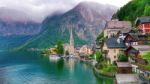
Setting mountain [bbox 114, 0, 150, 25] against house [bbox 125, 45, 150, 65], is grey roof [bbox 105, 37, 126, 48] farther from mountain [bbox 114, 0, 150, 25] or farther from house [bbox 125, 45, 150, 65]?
mountain [bbox 114, 0, 150, 25]

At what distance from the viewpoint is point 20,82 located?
273ft

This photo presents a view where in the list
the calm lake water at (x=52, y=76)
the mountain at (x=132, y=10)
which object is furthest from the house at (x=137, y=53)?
the mountain at (x=132, y=10)

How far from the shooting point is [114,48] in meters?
84.4

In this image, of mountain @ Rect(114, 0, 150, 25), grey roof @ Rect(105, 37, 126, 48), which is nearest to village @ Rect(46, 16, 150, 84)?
grey roof @ Rect(105, 37, 126, 48)

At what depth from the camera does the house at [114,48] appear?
83.6 metres

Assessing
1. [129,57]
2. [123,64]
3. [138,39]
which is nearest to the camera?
[123,64]

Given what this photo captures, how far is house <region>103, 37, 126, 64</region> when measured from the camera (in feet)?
274

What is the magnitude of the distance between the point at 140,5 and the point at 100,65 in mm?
63077

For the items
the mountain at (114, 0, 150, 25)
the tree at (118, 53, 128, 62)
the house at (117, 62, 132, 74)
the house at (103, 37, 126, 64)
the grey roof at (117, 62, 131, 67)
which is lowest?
the house at (117, 62, 132, 74)

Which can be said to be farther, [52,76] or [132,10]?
[132,10]

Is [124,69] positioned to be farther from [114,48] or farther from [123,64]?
[114,48]

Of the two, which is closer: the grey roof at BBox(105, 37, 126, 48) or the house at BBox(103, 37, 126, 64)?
the house at BBox(103, 37, 126, 64)

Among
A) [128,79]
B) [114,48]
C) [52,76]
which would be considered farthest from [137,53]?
[52,76]

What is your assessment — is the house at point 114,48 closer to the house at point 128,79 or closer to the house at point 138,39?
the house at point 138,39
